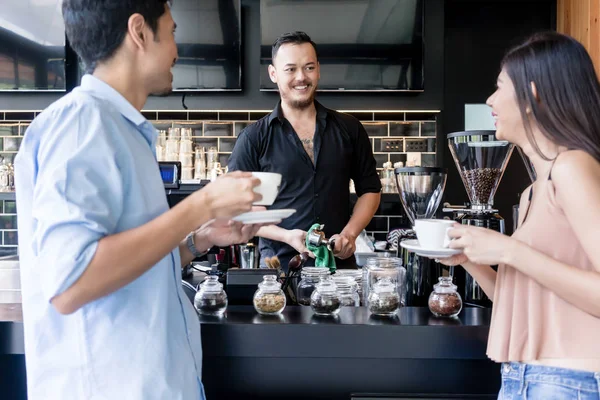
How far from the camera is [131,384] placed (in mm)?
889

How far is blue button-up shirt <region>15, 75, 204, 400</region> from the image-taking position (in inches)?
31.1

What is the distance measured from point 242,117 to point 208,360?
298cm

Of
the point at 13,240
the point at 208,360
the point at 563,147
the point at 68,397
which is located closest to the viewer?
the point at 68,397

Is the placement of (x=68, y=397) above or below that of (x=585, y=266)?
below

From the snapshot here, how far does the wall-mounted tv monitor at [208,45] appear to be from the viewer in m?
4.01

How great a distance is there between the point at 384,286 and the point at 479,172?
1.44ft

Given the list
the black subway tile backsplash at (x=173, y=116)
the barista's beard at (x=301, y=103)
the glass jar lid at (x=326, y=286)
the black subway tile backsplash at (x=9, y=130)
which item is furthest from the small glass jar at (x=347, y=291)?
the black subway tile backsplash at (x=9, y=130)

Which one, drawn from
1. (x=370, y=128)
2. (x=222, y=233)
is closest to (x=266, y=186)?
(x=222, y=233)

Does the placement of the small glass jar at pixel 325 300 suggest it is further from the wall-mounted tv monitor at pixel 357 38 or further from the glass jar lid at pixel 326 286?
the wall-mounted tv monitor at pixel 357 38

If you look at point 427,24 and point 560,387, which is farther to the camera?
point 427,24

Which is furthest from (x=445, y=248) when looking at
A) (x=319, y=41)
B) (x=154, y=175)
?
(x=319, y=41)

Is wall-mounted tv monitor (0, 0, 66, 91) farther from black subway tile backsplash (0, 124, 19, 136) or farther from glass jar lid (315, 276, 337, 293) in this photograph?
glass jar lid (315, 276, 337, 293)

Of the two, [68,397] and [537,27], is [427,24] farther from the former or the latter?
[68,397]

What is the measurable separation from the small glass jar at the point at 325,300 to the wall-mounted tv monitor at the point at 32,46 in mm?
3385
